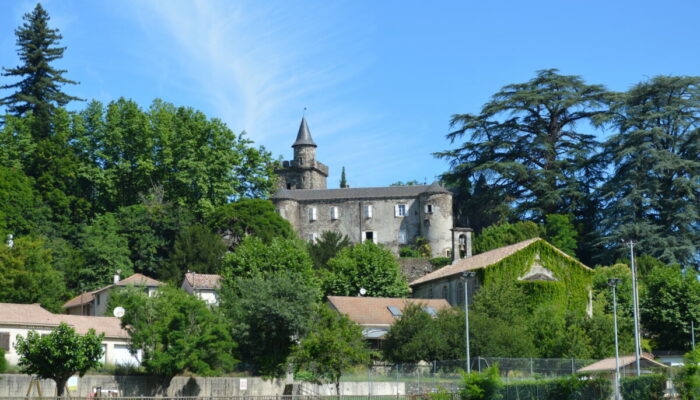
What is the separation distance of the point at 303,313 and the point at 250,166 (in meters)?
44.8

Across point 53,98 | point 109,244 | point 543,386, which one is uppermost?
point 53,98

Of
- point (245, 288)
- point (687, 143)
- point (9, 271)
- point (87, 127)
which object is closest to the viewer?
point (245, 288)

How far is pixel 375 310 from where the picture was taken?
62.2 m

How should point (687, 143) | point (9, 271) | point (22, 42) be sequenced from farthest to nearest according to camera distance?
1. point (22, 42)
2. point (687, 143)
3. point (9, 271)

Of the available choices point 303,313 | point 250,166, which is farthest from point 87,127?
point 303,313

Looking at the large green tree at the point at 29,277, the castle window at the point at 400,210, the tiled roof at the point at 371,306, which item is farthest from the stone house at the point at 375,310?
the castle window at the point at 400,210

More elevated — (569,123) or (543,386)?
(569,123)

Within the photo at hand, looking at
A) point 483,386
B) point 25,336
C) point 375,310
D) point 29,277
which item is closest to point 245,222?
point 375,310

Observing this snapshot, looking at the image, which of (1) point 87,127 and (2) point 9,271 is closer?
(2) point 9,271

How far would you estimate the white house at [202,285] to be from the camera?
224ft

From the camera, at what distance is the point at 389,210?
9550cm

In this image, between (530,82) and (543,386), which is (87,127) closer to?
(530,82)

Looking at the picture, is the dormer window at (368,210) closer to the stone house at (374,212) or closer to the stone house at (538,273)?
the stone house at (374,212)

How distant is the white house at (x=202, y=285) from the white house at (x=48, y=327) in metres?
12.3
